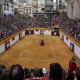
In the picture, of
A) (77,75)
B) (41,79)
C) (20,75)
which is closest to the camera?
(20,75)

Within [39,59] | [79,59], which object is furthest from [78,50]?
[39,59]

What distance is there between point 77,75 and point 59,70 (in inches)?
34.7

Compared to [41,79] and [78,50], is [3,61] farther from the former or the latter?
[41,79]

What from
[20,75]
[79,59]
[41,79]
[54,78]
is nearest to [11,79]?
[20,75]

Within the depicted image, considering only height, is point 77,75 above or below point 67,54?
above

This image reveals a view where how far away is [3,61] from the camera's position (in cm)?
2858

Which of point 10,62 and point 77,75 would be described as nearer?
point 77,75

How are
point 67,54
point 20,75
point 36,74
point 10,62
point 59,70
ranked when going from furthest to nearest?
1. point 67,54
2. point 10,62
3. point 36,74
4. point 59,70
5. point 20,75

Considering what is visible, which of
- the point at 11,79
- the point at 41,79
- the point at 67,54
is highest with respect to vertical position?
the point at 11,79

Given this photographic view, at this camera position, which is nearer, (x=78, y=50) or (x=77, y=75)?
(x=77, y=75)

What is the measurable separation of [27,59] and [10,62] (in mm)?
2658

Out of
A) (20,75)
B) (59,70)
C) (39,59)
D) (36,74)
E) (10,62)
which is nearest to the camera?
(20,75)

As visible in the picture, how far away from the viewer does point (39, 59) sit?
29.8 metres

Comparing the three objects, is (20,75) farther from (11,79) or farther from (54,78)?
(54,78)
